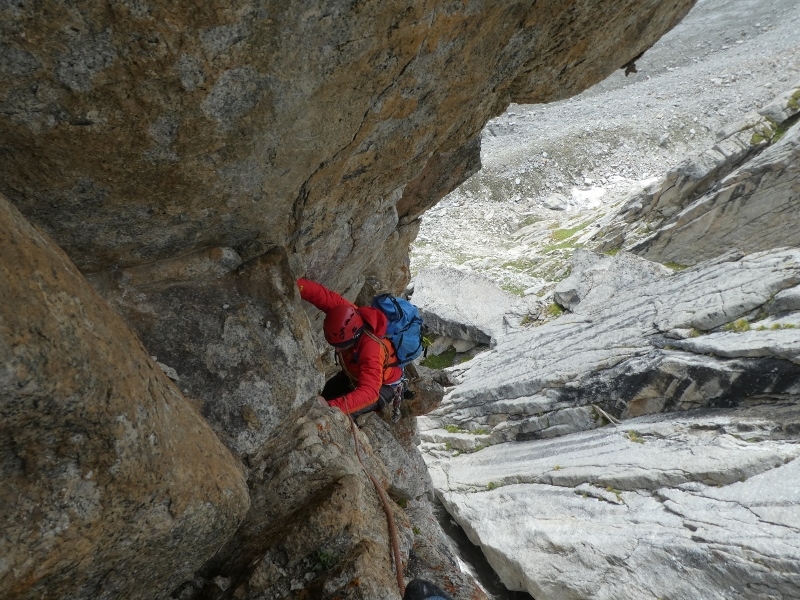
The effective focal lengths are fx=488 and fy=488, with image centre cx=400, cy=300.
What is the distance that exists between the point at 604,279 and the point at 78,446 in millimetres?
26130

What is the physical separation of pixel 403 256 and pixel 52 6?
10.7 meters

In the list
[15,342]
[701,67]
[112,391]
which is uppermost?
[701,67]

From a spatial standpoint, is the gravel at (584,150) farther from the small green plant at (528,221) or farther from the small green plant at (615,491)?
the small green plant at (615,491)

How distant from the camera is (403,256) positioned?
1360 centimetres

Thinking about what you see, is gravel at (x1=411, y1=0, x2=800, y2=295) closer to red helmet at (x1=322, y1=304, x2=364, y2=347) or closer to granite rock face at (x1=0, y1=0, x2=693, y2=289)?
red helmet at (x1=322, y1=304, x2=364, y2=347)

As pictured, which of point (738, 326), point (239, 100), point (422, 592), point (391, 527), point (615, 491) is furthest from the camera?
point (738, 326)

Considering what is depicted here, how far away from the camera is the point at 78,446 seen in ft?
11.3

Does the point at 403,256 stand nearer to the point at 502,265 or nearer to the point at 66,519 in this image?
the point at 66,519

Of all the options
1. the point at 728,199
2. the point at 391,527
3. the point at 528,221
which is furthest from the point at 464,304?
the point at 391,527

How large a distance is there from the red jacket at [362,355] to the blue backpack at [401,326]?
15 centimetres

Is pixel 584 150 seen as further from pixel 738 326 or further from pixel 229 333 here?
pixel 229 333

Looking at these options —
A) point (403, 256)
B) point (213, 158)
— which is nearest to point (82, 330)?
point (213, 158)

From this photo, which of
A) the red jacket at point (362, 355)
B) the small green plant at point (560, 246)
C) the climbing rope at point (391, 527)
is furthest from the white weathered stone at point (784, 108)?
the climbing rope at point (391, 527)

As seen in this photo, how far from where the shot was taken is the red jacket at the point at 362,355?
8.57 m
